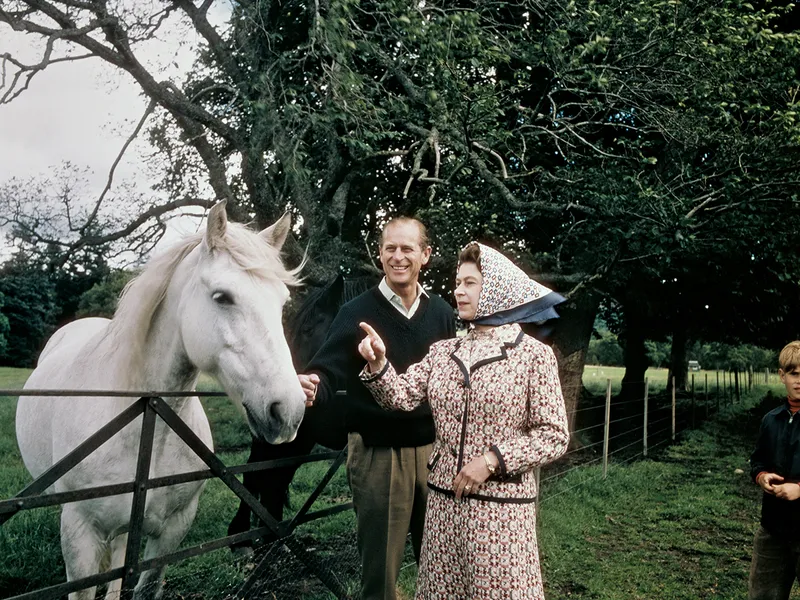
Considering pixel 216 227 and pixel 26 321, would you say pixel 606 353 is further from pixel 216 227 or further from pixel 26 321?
pixel 216 227

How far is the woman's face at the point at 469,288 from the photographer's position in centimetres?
219

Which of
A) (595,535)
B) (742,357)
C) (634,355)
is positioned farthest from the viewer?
(742,357)

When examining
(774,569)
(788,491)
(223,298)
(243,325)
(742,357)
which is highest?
(223,298)

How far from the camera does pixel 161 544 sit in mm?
2934

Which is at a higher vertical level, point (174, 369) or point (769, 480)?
point (174, 369)

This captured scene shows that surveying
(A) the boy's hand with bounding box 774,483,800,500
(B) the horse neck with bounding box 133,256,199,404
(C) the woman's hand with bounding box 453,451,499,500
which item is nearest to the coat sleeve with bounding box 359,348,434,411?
(C) the woman's hand with bounding box 453,451,499,500

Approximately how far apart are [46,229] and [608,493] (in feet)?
29.8

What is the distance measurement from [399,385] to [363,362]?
444mm

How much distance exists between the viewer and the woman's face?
Result: 219cm

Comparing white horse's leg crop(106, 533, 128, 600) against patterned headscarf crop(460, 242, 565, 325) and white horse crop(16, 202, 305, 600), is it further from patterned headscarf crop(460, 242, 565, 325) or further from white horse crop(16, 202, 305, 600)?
patterned headscarf crop(460, 242, 565, 325)

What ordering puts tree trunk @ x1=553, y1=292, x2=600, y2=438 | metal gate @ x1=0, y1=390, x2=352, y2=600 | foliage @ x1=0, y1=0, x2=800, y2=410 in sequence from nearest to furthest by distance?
metal gate @ x1=0, y1=390, x2=352, y2=600
foliage @ x1=0, y1=0, x2=800, y2=410
tree trunk @ x1=553, y1=292, x2=600, y2=438

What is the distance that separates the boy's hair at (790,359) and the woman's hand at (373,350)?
2359mm

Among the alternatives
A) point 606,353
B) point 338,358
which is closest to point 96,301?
point 338,358

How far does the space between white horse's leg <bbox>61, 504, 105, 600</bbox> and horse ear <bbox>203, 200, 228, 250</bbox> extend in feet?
4.60
